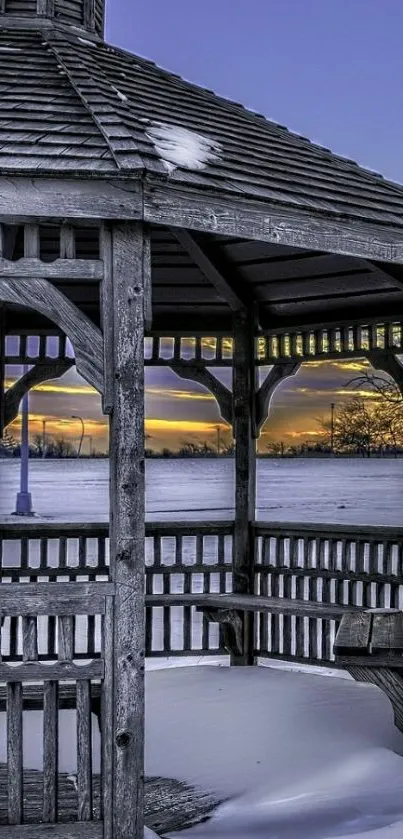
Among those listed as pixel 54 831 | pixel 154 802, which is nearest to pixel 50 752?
pixel 54 831

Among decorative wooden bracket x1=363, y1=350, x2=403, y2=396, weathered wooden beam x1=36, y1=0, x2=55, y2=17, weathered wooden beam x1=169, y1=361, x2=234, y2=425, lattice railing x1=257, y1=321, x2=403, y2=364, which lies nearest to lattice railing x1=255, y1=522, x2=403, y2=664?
weathered wooden beam x1=169, y1=361, x2=234, y2=425

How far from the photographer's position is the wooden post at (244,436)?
830cm

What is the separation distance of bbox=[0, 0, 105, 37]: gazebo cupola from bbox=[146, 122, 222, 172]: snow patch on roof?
2.44m

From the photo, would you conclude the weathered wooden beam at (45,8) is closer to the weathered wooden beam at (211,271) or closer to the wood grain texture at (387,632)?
the weathered wooden beam at (211,271)

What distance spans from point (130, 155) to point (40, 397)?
99.4 feet

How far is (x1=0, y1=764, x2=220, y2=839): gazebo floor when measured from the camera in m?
4.69

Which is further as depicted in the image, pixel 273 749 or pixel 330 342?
pixel 330 342

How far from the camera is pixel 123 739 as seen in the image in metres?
4.40

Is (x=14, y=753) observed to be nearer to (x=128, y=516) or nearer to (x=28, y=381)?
(x=128, y=516)

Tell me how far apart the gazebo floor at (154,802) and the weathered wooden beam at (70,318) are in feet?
6.63

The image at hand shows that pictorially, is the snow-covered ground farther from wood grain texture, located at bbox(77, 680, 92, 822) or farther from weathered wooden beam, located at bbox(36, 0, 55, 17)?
weathered wooden beam, located at bbox(36, 0, 55, 17)

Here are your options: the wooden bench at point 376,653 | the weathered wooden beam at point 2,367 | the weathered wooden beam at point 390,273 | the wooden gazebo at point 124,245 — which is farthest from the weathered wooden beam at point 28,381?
the wooden bench at point 376,653

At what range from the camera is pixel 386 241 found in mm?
5398

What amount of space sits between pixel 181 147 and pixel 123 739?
2798 millimetres
